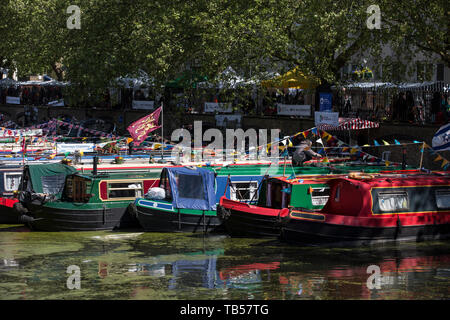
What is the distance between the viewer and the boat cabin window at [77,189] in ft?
94.5

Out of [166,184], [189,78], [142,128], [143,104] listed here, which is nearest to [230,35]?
[189,78]

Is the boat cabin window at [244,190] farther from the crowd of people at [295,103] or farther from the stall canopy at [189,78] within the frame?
the stall canopy at [189,78]

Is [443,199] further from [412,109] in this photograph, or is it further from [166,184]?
[412,109]

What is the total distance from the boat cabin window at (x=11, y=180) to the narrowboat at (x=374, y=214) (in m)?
12.6

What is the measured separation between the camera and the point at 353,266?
74.2ft

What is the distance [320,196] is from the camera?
26.9m

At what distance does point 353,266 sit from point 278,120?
77.3 feet

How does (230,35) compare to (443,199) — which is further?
(230,35)

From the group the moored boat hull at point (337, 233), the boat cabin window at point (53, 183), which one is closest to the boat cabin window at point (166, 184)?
the boat cabin window at point (53, 183)

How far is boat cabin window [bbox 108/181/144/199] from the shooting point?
29.0m

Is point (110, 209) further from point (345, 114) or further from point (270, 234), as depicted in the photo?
point (345, 114)

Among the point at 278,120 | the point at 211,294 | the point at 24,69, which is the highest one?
the point at 24,69

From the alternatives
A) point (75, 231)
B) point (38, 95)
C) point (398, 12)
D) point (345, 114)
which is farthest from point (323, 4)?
point (38, 95)

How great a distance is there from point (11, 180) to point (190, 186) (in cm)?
841
